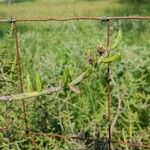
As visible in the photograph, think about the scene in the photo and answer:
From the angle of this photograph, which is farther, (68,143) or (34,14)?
(34,14)

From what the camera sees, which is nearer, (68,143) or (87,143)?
(68,143)

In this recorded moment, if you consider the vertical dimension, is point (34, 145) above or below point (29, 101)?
below

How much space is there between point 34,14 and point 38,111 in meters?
4.42

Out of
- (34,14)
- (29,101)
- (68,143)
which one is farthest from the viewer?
(34,14)

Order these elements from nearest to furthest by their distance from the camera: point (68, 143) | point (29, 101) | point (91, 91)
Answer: point (68, 143), point (29, 101), point (91, 91)

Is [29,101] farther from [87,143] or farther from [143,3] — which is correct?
[143,3]

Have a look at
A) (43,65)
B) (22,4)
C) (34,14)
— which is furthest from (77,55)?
(22,4)

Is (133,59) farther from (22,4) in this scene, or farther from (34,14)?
(22,4)

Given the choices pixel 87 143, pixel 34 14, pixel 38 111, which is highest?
pixel 34 14

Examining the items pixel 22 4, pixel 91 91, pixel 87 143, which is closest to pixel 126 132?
pixel 87 143

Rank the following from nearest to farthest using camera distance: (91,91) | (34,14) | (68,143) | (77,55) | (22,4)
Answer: (68,143) → (91,91) → (77,55) → (34,14) → (22,4)

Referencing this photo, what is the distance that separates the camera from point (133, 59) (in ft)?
7.97

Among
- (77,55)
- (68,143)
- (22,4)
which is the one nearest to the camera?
(68,143)

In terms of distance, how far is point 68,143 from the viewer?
1.98 metres
